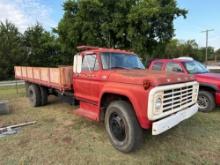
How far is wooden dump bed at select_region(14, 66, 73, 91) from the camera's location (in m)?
5.98

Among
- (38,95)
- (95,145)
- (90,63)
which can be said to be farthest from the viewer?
(38,95)

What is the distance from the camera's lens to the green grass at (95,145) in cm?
378

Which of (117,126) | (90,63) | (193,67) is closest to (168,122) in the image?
(117,126)

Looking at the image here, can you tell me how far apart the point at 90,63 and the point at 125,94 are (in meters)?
1.81

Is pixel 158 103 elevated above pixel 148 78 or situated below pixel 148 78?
below

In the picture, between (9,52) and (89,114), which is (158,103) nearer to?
(89,114)

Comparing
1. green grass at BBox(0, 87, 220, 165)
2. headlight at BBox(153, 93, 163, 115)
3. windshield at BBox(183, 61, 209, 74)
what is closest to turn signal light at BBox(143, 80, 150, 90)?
headlight at BBox(153, 93, 163, 115)

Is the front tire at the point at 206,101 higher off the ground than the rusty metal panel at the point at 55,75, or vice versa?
the rusty metal panel at the point at 55,75

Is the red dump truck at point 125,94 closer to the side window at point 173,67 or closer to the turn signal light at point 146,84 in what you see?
the turn signal light at point 146,84

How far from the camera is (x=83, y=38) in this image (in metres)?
20.8

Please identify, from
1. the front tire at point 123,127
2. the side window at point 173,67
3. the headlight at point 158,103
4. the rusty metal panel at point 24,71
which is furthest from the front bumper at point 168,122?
the rusty metal panel at point 24,71

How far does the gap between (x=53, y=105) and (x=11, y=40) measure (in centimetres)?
2178

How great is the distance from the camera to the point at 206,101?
6.70m

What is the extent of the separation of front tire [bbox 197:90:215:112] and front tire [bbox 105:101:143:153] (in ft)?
12.6
